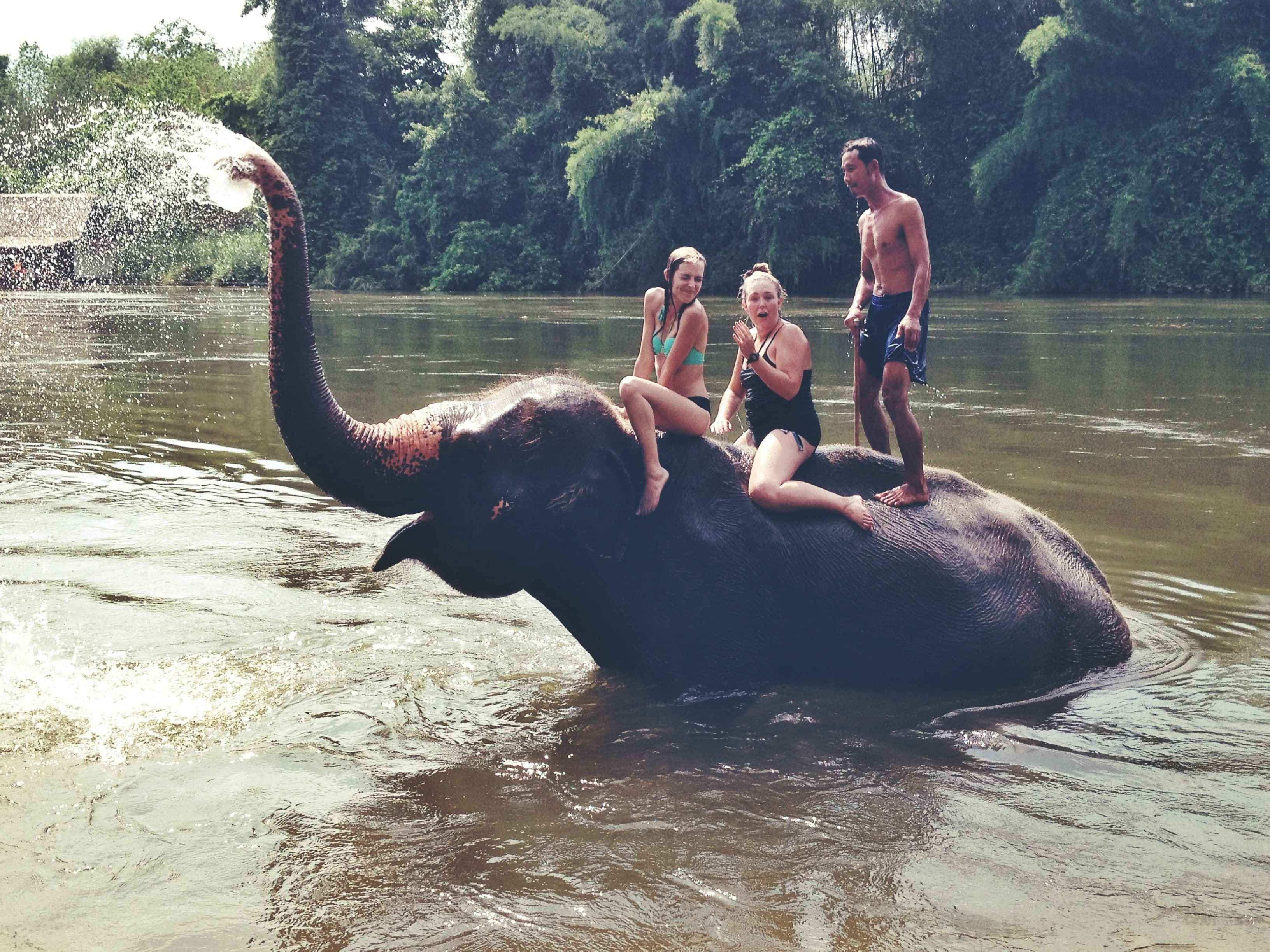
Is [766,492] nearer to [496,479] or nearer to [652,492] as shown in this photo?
[652,492]

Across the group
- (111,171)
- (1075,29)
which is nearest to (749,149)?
(1075,29)

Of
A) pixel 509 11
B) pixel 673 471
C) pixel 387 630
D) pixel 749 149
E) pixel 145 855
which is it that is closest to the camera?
pixel 145 855

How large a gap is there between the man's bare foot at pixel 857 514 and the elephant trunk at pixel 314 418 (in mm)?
1517

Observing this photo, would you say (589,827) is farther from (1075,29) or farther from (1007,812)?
(1075,29)

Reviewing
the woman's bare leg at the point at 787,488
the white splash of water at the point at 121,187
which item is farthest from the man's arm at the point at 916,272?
the white splash of water at the point at 121,187

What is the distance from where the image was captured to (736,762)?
4.23 meters

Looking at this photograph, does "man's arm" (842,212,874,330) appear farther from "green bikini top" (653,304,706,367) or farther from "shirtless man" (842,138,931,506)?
"green bikini top" (653,304,706,367)

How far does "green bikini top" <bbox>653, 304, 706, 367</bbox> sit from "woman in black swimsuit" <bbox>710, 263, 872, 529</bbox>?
7.0 inches

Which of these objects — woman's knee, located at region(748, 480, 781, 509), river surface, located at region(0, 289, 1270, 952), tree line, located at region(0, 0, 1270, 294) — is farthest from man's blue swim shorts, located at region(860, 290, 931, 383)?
tree line, located at region(0, 0, 1270, 294)

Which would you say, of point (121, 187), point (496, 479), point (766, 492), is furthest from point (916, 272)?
point (121, 187)

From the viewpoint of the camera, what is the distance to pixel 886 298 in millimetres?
5781

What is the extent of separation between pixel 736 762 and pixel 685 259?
2017mm

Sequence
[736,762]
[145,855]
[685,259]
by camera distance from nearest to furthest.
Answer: [145,855] → [736,762] → [685,259]

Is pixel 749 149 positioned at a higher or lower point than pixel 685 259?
higher
